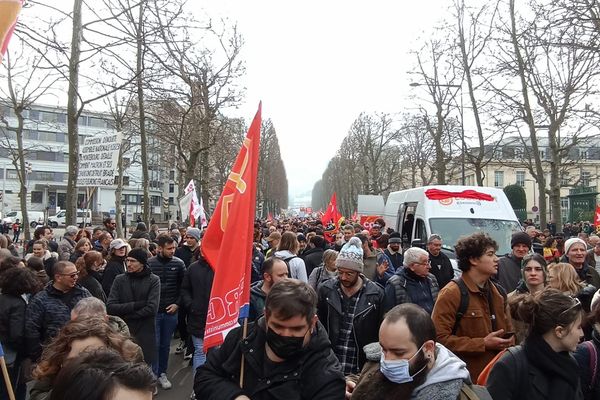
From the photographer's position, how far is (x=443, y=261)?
810 centimetres

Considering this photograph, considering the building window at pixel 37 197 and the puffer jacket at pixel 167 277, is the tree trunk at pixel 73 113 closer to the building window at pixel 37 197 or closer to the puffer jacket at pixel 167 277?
the puffer jacket at pixel 167 277

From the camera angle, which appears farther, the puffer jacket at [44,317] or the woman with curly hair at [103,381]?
the puffer jacket at [44,317]

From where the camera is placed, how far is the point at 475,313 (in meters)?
3.87

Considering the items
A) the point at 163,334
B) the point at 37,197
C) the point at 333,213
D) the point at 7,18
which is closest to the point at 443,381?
the point at 7,18

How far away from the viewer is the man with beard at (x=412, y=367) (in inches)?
89.7

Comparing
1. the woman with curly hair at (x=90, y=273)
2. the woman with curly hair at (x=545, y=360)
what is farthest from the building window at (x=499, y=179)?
the woman with curly hair at (x=545, y=360)

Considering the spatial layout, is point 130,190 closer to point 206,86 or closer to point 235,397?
point 206,86

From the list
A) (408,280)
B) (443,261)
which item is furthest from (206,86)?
(408,280)

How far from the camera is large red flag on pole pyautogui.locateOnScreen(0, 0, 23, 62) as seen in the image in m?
2.73

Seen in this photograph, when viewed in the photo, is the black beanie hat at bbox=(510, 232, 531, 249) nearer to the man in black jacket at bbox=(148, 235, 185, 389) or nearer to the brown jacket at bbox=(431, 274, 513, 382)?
the brown jacket at bbox=(431, 274, 513, 382)

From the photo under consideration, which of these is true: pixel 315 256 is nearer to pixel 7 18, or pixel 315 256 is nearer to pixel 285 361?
pixel 285 361

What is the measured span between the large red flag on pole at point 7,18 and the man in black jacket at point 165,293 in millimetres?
4717

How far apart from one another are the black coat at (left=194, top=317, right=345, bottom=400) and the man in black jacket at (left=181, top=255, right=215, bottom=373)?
3.96 metres

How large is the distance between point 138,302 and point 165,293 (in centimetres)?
110
